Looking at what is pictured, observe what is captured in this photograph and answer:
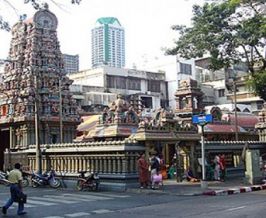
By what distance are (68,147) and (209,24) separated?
32.3 ft

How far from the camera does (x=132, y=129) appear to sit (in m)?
37.0

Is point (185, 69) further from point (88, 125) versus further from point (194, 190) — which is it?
point (194, 190)

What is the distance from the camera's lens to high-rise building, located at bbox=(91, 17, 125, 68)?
256 feet

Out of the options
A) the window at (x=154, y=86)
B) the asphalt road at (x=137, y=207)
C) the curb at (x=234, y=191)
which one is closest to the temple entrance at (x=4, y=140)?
the asphalt road at (x=137, y=207)

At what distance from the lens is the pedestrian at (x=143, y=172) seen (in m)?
20.8

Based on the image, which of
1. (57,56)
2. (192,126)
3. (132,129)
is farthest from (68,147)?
(57,56)

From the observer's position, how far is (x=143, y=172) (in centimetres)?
2084

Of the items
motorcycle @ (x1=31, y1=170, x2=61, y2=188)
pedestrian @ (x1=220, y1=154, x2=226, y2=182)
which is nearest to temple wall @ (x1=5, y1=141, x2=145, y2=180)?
motorcycle @ (x1=31, y1=170, x2=61, y2=188)

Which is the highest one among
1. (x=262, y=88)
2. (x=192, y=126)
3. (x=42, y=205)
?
(x=262, y=88)

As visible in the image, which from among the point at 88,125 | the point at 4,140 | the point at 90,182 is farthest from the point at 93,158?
the point at 88,125

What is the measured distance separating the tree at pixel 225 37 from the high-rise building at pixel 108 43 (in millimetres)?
49760

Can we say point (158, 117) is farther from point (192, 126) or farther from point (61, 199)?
point (61, 199)

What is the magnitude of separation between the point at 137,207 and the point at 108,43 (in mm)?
75744

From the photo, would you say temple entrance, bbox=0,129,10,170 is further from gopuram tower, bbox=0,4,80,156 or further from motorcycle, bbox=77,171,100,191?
motorcycle, bbox=77,171,100,191
